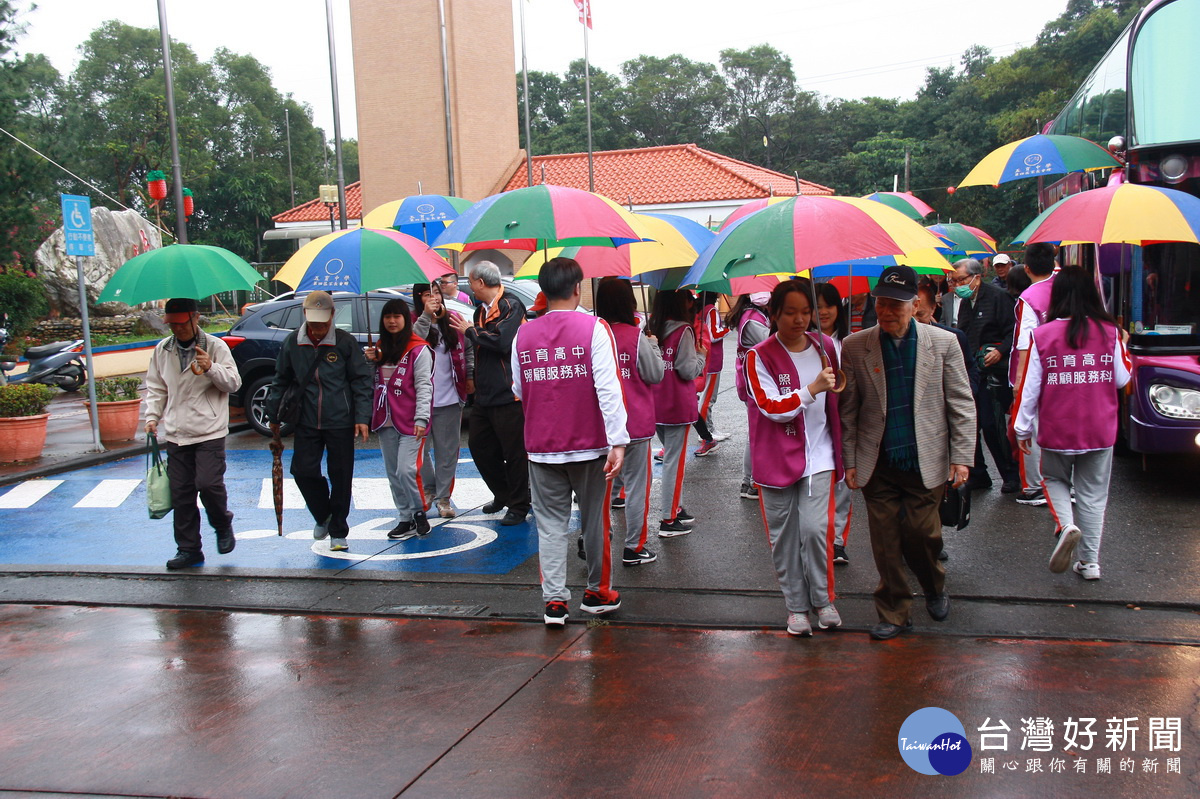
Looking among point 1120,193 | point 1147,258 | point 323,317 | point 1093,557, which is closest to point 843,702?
point 1093,557

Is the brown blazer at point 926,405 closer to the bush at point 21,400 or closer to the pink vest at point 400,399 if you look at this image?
the pink vest at point 400,399

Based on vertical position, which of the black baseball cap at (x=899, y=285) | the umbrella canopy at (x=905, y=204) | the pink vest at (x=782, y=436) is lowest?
the pink vest at (x=782, y=436)

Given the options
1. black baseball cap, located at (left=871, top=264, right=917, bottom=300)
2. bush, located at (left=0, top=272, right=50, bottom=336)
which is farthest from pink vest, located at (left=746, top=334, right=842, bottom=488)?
bush, located at (left=0, top=272, right=50, bottom=336)

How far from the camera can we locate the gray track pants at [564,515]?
192 inches

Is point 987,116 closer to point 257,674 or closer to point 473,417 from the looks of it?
point 473,417

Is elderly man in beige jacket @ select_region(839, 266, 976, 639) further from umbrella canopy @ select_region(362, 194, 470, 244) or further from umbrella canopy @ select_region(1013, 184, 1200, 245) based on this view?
umbrella canopy @ select_region(362, 194, 470, 244)

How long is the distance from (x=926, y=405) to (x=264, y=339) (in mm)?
8562

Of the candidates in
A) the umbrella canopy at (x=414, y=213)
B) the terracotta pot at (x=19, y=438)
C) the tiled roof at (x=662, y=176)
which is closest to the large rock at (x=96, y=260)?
the tiled roof at (x=662, y=176)

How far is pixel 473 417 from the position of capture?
7.03 meters

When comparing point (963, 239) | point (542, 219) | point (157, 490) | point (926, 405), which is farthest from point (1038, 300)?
point (157, 490)

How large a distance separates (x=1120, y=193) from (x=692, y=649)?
3.51m

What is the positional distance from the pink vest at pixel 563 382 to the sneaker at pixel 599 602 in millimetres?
806

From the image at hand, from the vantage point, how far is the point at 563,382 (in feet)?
15.6

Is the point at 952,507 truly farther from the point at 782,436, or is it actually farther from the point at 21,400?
the point at 21,400
